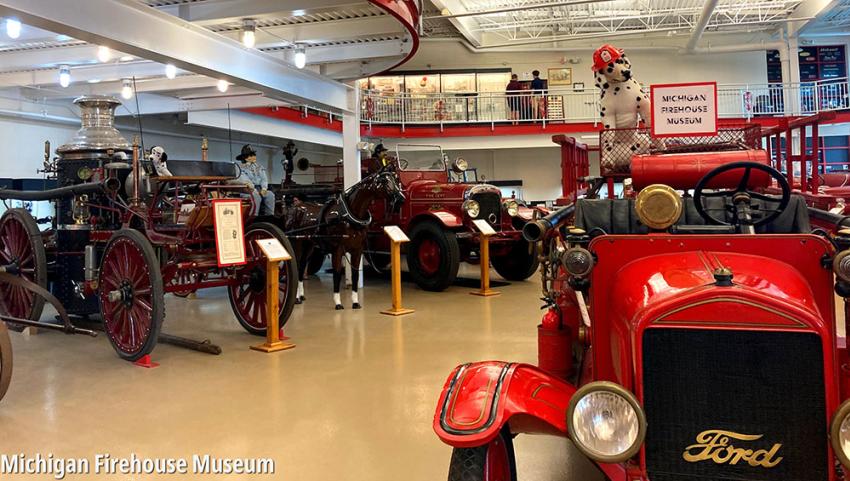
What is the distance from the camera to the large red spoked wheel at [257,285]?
5609 millimetres

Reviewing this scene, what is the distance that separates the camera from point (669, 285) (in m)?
2.00

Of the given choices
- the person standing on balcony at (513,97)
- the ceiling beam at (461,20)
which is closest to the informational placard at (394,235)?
the ceiling beam at (461,20)

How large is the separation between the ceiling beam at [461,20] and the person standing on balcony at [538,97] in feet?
7.03

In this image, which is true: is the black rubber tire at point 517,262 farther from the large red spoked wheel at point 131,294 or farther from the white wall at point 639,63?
the white wall at point 639,63

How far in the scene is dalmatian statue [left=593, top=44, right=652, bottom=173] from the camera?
518cm

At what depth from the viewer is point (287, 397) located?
402 centimetres

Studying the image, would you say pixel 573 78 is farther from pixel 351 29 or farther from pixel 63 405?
pixel 63 405

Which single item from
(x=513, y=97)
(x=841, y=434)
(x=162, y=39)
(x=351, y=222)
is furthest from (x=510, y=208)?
(x=513, y=97)

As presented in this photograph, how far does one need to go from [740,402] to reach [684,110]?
2869mm

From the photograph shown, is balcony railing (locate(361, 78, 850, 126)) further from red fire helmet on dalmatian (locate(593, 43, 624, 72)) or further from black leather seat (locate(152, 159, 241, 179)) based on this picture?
red fire helmet on dalmatian (locate(593, 43, 624, 72))

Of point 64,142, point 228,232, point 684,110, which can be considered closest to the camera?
point 684,110

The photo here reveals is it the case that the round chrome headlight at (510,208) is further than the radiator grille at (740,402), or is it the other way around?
the round chrome headlight at (510,208)

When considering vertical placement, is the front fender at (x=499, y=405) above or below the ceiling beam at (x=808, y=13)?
below

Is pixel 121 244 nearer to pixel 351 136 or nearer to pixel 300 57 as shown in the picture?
pixel 300 57
